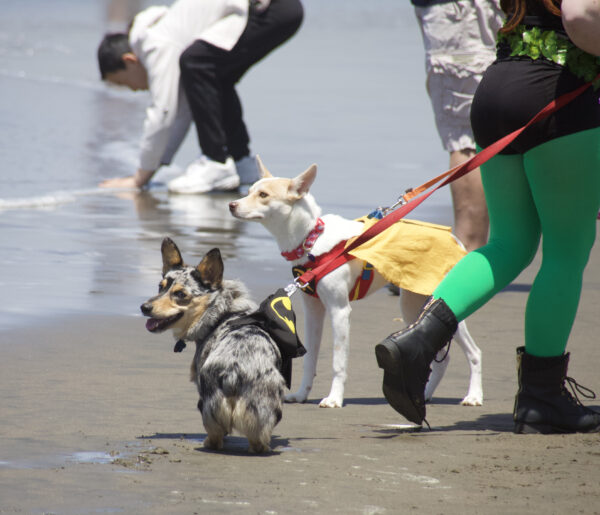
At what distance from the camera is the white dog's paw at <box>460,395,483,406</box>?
4941mm

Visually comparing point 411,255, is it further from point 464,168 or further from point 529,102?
point 529,102

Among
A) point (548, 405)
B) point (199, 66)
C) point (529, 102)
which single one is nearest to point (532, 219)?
point (529, 102)

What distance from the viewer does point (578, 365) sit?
5.45 metres

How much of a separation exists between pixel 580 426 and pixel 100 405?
→ 1.99 metres

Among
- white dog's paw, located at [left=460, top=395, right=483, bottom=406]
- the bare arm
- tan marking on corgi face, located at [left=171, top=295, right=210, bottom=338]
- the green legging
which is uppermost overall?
the bare arm

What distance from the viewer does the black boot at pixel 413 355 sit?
154 inches

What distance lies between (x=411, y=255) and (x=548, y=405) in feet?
3.63

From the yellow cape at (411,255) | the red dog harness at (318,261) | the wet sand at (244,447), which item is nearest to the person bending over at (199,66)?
the wet sand at (244,447)

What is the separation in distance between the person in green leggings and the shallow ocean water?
9.01ft

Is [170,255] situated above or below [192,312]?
above

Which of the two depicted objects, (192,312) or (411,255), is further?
(411,255)

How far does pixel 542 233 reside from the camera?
4.22 m

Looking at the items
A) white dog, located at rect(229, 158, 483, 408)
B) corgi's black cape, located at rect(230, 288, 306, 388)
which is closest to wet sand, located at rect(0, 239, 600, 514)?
white dog, located at rect(229, 158, 483, 408)

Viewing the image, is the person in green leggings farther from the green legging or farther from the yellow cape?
the yellow cape
